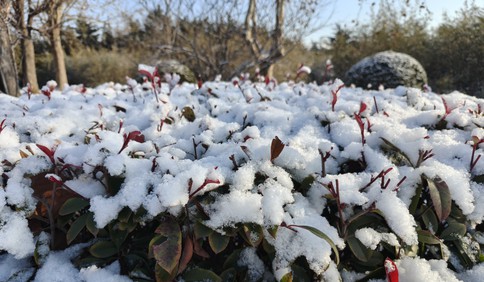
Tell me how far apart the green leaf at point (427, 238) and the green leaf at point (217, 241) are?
583 mm

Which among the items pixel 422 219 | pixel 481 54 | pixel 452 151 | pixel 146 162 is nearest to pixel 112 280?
pixel 146 162

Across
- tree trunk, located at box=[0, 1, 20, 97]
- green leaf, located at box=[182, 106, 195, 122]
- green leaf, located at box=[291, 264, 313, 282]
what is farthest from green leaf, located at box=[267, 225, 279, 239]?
tree trunk, located at box=[0, 1, 20, 97]

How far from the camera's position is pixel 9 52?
3.71 metres

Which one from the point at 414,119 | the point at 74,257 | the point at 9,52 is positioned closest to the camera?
the point at 74,257

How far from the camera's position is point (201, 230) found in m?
1.02

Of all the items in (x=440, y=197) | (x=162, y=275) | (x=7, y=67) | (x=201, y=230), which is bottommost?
(x=7, y=67)

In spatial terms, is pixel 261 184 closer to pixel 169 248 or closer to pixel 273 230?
pixel 273 230

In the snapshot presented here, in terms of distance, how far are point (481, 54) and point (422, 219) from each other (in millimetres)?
9303

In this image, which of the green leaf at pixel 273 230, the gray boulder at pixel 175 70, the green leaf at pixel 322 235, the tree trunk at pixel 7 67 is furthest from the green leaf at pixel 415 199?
the gray boulder at pixel 175 70

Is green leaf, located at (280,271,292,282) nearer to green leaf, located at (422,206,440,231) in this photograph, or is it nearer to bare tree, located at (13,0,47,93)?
green leaf, located at (422,206,440,231)

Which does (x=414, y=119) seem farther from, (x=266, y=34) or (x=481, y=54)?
(x=481, y=54)

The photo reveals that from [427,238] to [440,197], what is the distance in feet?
0.42

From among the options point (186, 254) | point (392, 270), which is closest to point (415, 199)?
point (392, 270)

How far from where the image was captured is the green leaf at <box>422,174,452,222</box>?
1.10 m
